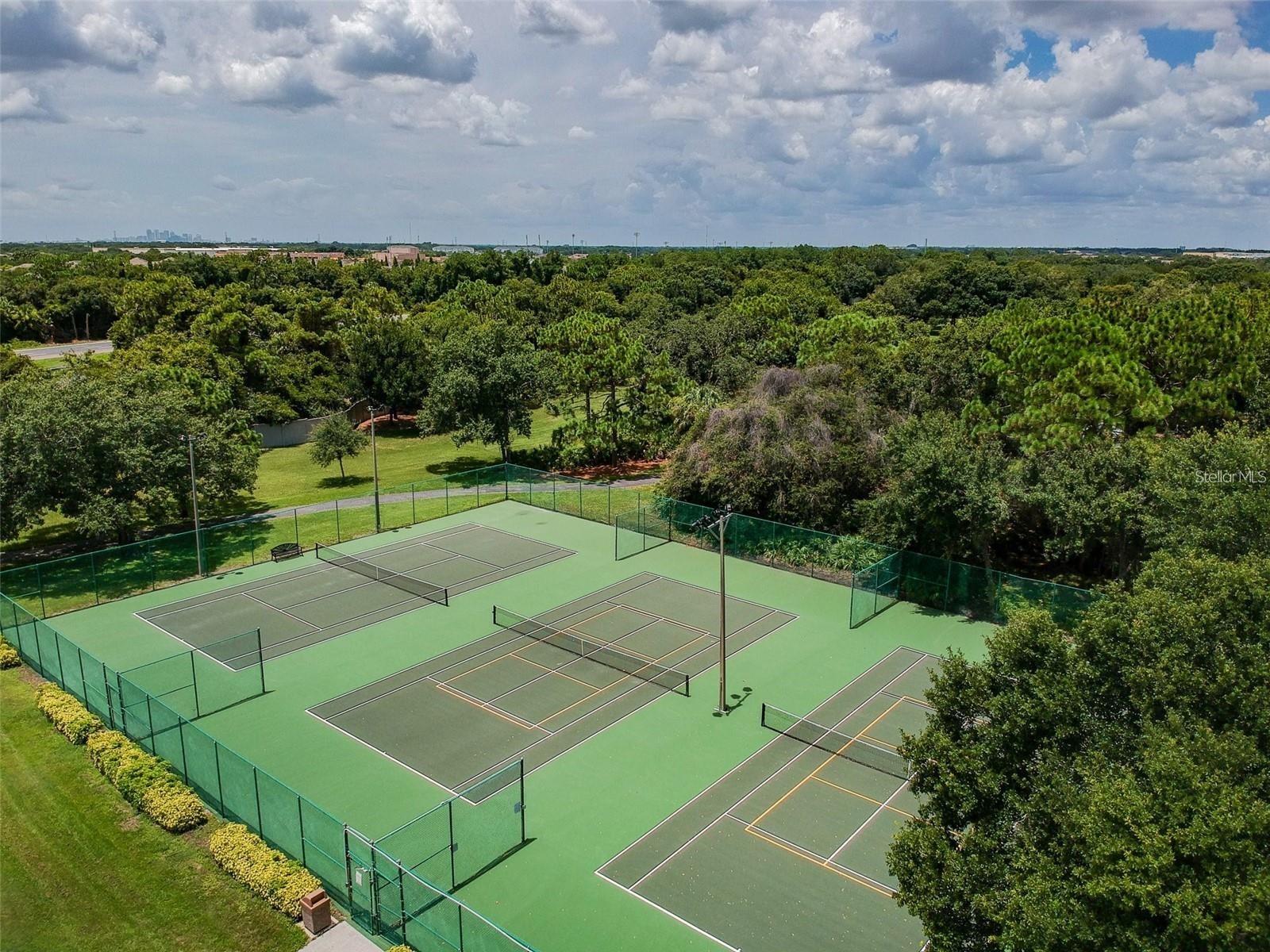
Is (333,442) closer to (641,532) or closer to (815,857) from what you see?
(641,532)

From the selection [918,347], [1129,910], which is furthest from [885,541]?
[1129,910]

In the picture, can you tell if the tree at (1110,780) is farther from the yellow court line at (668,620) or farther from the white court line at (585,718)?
the yellow court line at (668,620)

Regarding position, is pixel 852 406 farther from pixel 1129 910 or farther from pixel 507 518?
pixel 1129 910

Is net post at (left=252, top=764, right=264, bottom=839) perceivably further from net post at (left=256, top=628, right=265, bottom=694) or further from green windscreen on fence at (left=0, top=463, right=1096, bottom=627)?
green windscreen on fence at (left=0, top=463, right=1096, bottom=627)

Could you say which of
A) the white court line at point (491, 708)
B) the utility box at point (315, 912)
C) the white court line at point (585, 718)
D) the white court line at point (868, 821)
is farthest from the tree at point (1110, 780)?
the white court line at point (491, 708)

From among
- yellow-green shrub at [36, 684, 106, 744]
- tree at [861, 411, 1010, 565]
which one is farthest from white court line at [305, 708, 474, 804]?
tree at [861, 411, 1010, 565]

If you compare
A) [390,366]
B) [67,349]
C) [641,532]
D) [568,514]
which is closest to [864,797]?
[641,532]
